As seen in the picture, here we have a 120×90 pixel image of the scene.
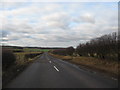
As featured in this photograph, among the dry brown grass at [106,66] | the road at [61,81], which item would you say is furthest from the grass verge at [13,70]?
the dry brown grass at [106,66]

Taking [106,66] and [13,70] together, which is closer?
[13,70]

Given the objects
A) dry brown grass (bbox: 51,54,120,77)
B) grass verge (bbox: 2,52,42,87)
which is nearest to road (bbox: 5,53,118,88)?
grass verge (bbox: 2,52,42,87)

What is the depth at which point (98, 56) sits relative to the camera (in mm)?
25922

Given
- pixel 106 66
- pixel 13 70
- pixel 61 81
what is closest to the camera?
pixel 61 81

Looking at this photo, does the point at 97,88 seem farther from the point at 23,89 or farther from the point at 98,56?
the point at 98,56

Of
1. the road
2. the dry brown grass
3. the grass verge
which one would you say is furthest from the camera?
the dry brown grass

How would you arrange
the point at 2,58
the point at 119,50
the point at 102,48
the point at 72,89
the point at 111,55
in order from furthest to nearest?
the point at 102,48, the point at 111,55, the point at 119,50, the point at 2,58, the point at 72,89

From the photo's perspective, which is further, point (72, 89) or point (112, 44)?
point (112, 44)

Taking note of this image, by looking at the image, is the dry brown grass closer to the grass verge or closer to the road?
the road

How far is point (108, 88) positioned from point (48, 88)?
2693 millimetres

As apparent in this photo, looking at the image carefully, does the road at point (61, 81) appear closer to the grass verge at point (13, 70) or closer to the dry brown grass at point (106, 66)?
the grass verge at point (13, 70)

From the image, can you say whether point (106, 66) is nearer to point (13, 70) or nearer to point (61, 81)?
point (13, 70)

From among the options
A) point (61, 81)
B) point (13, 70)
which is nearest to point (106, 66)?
point (13, 70)

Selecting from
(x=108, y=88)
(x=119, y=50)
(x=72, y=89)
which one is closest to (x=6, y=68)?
(x=72, y=89)
